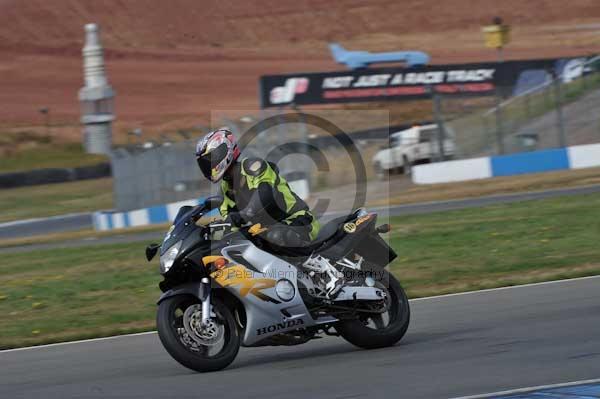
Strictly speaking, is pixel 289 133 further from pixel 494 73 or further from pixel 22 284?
pixel 22 284

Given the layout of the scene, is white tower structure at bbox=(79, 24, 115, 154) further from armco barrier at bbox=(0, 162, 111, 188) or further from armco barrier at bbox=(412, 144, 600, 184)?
armco barrier at bbox=(412, 144, 600, 184)

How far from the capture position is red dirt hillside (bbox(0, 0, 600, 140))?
50062mm

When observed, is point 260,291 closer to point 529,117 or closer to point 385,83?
point 529,117

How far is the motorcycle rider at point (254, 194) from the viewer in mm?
6980

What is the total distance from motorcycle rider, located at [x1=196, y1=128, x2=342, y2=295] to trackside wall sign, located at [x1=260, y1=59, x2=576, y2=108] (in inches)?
705

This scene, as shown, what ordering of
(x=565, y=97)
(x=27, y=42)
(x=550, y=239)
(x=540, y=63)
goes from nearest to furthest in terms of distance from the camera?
(x=550, y=239)
(x=565, y=97)
(x=540, y=63)
(x=27, y=42)

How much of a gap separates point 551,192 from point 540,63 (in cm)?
624

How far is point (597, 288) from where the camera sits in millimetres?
9469

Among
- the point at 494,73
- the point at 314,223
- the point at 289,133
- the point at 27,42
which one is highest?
the point at 27,42

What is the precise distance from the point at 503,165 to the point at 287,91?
563 centimetres

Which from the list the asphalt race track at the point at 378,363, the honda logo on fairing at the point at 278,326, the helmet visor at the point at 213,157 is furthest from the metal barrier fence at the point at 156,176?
the helmet visor at the point at 213,157

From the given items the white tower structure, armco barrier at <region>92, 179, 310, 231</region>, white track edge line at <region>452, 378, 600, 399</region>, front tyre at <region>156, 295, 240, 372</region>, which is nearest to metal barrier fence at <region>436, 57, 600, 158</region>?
armco barrier at <region>92, 179, 310, 231</region>

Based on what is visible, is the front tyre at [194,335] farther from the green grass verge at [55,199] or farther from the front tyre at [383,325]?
the green grass verge at [55,199]

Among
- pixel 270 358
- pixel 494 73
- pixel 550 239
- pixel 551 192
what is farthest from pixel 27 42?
pixel 270 358
